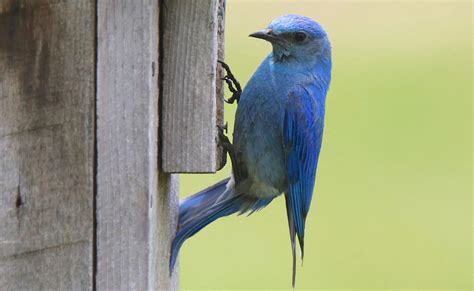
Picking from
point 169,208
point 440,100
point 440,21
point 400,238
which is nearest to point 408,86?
point 440,100

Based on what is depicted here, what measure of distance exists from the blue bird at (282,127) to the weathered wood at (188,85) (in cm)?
107

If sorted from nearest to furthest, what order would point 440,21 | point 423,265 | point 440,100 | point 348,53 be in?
point 423,265 → point 440,100 → point 348,53 → point 440,21

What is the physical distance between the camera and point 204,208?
513 centimetres

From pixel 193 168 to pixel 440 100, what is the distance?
1065cm

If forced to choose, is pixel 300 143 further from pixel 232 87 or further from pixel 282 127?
pixel 232 87

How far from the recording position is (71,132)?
412 centimetres

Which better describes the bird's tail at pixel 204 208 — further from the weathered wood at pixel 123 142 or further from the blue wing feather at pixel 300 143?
the weathered wood at pixel 123 142

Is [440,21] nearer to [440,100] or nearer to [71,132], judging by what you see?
[440,100]

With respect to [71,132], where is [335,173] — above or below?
below

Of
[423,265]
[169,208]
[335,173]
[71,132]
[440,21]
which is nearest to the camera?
[71,132]

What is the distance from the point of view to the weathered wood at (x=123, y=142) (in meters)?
4.11

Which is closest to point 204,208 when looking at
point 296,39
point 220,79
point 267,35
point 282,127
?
point 220,79

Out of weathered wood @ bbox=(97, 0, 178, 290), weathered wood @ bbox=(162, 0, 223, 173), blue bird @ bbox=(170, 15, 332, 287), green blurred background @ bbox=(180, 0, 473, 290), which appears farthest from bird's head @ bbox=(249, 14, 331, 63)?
green blurred background @ bbox=(180, 0, 473, 290)

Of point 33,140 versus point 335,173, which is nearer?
point 33,140
